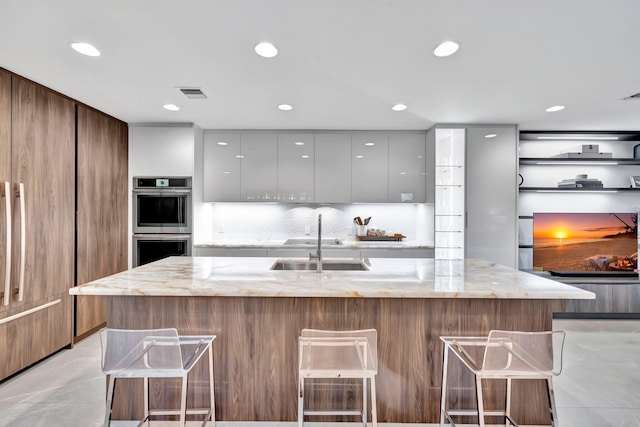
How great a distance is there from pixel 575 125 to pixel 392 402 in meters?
4.00

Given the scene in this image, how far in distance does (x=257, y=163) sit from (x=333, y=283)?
282cm

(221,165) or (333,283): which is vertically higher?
(221,165)

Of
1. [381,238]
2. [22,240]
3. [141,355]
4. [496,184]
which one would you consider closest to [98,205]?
[22,240]

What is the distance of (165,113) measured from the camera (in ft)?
12.0

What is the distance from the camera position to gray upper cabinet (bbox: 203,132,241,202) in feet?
14.3

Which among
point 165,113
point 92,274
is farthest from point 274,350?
point 165,113

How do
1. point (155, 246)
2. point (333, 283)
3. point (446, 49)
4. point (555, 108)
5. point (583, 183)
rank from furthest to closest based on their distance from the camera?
point (583, 183) < point (155, 246) < point (555, 108) < point (446, 49) < point (333, 283)

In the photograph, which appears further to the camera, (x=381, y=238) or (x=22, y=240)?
(x=381, y=238)

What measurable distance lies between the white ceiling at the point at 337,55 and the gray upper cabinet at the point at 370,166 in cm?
69

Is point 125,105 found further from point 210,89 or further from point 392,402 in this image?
point 392,402

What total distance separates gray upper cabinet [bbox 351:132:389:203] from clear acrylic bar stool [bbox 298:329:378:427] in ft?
9.34

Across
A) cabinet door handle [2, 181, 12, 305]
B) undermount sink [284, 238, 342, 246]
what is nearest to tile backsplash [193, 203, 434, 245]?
undermount sink [284, 238, 342, 246]

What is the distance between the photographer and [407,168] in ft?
14.3

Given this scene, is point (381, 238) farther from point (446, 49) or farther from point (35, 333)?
point (35, 333)
